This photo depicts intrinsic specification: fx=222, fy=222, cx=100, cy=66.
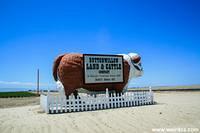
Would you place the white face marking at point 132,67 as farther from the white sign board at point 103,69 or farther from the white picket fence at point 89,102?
the white picket fence at point 89,102

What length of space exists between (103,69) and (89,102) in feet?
8.31

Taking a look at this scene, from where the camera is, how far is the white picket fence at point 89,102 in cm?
1164

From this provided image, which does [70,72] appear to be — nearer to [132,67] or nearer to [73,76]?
[73,76]

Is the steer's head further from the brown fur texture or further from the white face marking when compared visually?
the brown fur texture

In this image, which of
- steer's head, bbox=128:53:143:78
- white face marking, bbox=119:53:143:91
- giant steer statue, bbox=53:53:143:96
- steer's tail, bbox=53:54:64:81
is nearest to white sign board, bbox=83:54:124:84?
giant steer statue, bbox=53:53:143:96

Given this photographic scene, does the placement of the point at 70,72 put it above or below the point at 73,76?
above

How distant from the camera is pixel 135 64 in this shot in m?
15.4

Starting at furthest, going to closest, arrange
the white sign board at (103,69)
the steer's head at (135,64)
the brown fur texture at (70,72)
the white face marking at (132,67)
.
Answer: the steer's head at (135,64), the white face marking at (132,67), the white sign board at (103,69), the brown fur texture at (70,72)

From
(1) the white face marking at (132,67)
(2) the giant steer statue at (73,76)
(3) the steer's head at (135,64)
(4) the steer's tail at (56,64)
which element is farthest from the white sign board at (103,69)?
(4) the steer's tail at (56,64)

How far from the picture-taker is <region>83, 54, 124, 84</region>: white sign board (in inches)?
531

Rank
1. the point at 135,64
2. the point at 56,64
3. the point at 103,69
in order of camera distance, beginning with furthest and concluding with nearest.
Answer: the point at 135,64 < the point at 103,69 < the point at 56,64

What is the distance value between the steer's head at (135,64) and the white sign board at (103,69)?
947 mm

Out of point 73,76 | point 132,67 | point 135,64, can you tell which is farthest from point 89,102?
point 135,64

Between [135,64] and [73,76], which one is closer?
[73,76]
